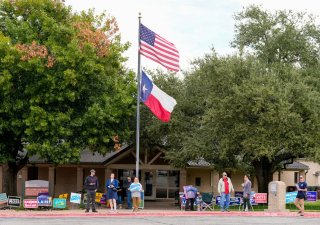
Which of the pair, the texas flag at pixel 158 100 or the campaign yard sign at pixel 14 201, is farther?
the campaign yard sign at pixel 14 201

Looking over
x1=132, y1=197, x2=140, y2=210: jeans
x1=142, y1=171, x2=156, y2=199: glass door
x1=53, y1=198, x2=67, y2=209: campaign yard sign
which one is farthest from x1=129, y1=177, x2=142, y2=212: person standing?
x1=142, y1=171, x2=156, y2=199: glass door

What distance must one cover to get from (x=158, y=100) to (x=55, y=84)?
20.8 ft

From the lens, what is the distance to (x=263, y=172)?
39.2 meters

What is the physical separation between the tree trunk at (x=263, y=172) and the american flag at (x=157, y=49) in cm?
1313

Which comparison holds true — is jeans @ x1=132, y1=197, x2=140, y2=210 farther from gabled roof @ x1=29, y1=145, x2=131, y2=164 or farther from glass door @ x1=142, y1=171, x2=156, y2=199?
glass door @ x1=142, y1=171, x2=156, y2=199

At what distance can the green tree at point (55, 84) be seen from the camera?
1236 inches

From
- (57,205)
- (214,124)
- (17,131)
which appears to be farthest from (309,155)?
(17,131)

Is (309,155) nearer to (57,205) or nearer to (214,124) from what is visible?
(214,124)

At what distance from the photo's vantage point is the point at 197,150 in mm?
35500

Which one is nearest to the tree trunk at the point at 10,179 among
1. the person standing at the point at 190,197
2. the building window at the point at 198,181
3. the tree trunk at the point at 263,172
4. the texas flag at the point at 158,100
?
the person standing at the point at 190,197

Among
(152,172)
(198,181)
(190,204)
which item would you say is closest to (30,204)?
(190,204)

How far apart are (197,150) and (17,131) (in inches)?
405

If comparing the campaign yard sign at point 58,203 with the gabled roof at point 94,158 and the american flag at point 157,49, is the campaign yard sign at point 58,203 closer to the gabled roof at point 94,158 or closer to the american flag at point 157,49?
the american flag at point 157,49

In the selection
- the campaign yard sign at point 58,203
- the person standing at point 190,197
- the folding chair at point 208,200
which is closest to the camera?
the campaign yard sign at point 58,203
